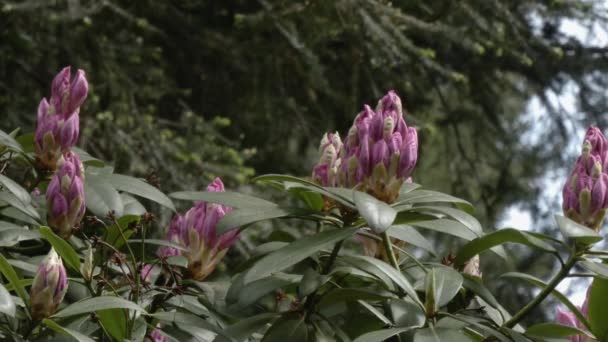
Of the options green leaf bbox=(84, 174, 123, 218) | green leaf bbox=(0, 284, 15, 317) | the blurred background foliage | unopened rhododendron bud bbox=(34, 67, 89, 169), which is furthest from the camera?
the blurred background foliage

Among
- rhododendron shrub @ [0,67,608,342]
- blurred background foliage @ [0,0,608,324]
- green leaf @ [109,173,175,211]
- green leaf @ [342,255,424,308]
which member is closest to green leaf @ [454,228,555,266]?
rhododendron shrub @ [0,67,608,342]

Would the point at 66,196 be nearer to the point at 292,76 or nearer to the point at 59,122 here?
the point at 59,122

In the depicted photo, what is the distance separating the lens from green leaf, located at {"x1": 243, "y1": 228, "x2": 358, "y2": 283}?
35.0 inches

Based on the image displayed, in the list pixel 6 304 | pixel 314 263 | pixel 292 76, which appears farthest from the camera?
pixel 292 76

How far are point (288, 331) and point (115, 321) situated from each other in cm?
17

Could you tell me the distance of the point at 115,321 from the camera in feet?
3.06

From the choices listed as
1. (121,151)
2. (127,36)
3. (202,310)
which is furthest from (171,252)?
(127,36)

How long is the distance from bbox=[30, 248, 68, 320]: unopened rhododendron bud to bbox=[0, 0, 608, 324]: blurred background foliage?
4.92 ft

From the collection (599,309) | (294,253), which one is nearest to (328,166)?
(294,253)

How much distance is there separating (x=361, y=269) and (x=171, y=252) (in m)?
0.31

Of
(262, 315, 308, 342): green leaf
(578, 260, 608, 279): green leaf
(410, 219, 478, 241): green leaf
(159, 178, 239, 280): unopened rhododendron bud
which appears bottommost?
(159, 178, 239, 280): unopened rhododendron bud

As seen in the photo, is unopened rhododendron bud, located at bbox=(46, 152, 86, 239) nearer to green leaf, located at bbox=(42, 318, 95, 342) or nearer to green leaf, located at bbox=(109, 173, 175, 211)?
green leaf, located at bbox=(109, 173, 175, 211)

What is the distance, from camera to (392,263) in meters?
0.98

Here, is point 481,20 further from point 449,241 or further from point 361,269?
point 361,269
